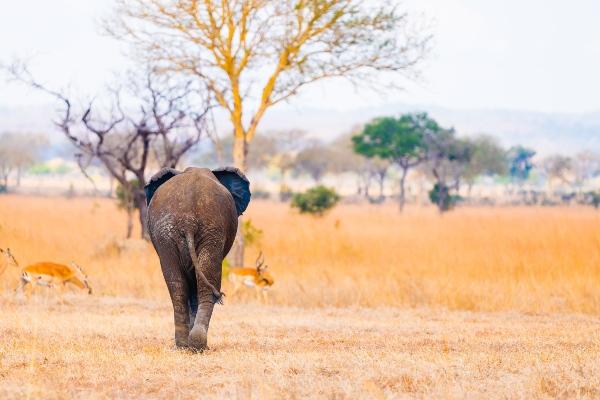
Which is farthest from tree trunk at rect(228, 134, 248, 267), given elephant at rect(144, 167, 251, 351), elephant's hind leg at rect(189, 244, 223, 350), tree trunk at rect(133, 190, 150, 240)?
elephant's hind leg at rect(189, 244, 223, 350)

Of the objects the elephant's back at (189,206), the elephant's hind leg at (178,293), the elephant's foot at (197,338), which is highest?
the elephant's back at (189,206)

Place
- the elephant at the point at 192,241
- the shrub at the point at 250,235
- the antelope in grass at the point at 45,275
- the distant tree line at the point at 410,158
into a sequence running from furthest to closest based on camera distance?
the distant tree line at the point at 410,158
the shrub at the point at 250,235
the antelope in grass at the point at 45,275
the elephant at the point at 192,241

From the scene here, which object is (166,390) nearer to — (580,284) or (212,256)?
(212,256)

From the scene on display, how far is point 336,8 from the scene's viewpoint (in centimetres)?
1898

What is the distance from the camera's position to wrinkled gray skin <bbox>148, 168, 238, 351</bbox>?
9.22m

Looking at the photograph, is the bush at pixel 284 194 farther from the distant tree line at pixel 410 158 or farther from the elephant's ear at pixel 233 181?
the elephant's ear at pixel 233 181

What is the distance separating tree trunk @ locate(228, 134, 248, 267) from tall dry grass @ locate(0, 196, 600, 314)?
0.65 m

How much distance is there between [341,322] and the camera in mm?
12859

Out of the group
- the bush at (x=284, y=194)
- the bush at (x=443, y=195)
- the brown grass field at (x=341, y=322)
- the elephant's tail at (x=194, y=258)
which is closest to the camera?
the brown grass field at (x=341, y=322)

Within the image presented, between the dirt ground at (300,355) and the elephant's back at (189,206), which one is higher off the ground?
the elephant's back at (189,206)

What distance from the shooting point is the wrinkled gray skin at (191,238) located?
363 inches

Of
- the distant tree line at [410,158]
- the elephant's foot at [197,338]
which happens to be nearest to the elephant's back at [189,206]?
the elephant's foot at [197,338]

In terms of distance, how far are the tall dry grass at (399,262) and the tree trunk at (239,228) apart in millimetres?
651

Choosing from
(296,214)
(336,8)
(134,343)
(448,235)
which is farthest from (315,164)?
(134,343)
